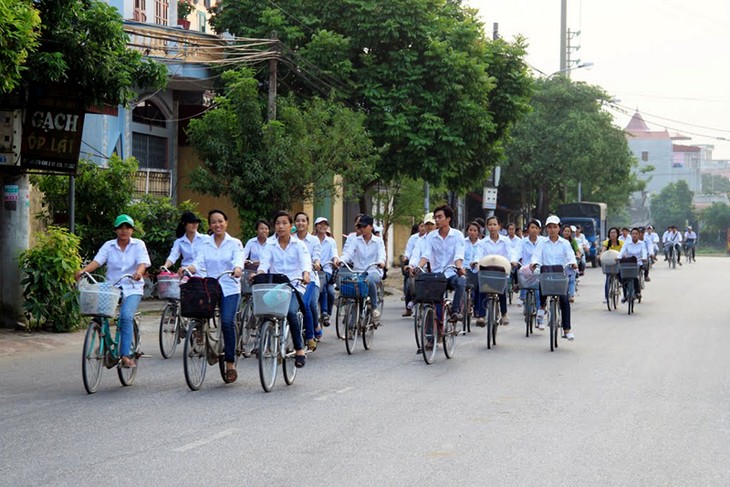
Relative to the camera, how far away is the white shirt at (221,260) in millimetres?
11219

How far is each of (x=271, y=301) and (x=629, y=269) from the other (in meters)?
13.2

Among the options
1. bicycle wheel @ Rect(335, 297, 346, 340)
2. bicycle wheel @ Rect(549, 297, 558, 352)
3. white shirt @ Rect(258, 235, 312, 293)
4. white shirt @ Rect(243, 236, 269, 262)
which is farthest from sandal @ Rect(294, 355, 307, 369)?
bicycle wheel @ Rect(549, 297, 558, 352)

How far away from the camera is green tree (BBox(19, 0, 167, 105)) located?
15008 mm

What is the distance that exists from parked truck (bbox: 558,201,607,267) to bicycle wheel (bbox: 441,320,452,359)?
40275 millimetres

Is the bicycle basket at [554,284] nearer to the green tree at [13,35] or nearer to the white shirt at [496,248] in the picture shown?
the white shirt at [496,248]

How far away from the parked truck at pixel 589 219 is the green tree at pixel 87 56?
39.7 meters

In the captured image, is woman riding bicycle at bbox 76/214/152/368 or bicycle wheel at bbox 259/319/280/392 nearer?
bicycle wheel at bbox 259/319/280/392

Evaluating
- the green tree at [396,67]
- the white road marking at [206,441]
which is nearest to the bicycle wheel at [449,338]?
the white road marking at [206,441]

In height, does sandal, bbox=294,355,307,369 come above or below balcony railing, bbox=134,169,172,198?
below

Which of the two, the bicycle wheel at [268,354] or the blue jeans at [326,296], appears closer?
the bicycle wheel at [268,354]

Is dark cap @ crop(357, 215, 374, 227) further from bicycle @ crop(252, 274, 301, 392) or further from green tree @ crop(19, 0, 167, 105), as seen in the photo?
bicycle @ crop(252, 274, 301, 392)

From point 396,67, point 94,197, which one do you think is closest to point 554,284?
point 94,197

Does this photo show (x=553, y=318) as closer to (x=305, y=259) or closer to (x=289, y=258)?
(x=305, y=259)

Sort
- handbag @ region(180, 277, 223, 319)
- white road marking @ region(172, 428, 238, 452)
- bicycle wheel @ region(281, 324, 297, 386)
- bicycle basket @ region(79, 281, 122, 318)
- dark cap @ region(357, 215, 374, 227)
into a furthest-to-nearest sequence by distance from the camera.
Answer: dark cap @ region(357, 215, 374, 227) → bicycle wheel @ region(281, 324, 297, 386) → handbag @ region(180, 277, 223, 319) → bicycle basket @ region(79, 281, 122, 318) → white road marking @ region(172, 428, 238, 452)
